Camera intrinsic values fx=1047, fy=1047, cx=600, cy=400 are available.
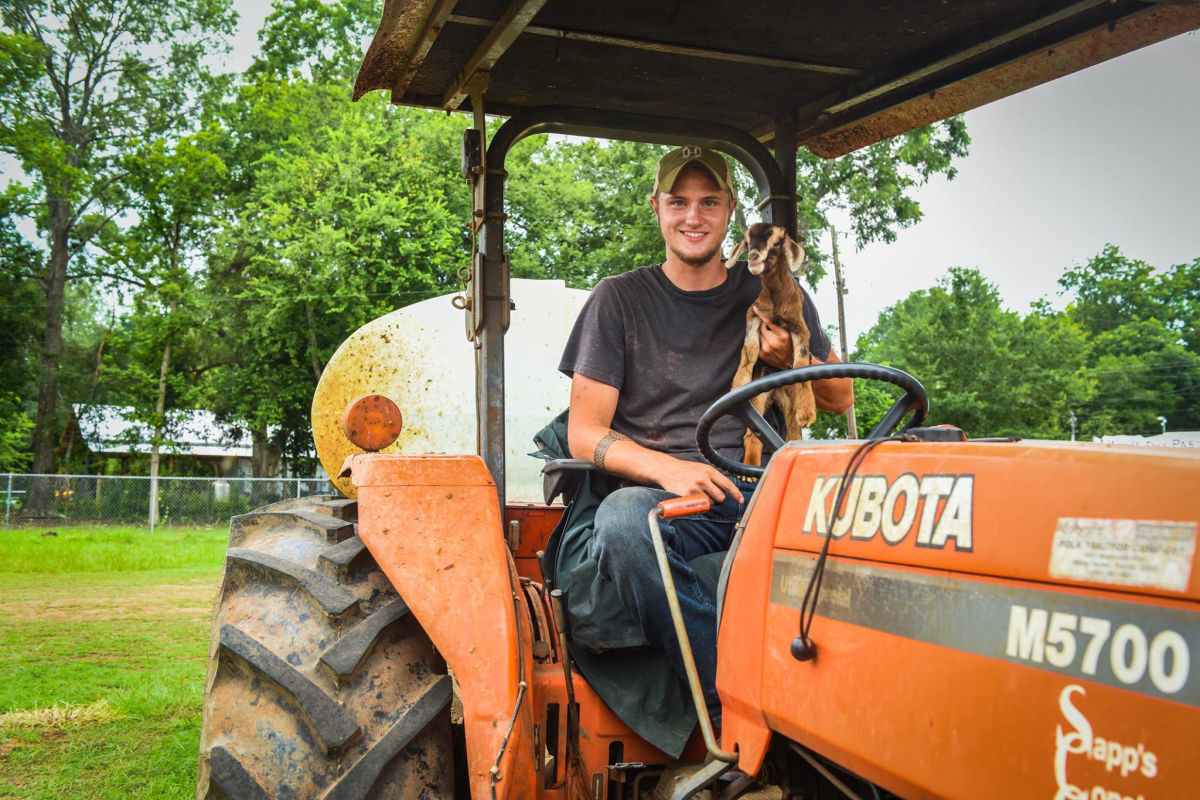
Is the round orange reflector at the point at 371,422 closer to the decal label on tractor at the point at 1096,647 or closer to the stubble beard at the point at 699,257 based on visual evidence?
the stubble beard at the point at 699,257

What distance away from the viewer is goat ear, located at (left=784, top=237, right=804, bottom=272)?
299 centimetres

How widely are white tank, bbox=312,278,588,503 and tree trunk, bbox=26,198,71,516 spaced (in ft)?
75.4

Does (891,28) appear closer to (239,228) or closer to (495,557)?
(495,557)

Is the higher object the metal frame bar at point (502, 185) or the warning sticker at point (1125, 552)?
the metal frame bar at point (502, 185)

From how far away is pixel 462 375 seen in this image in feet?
24.9

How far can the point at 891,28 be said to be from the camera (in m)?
3.04

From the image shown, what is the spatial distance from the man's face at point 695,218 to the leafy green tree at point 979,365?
88.8 feet

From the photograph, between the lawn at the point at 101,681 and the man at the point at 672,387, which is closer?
the man at the point at 672,387

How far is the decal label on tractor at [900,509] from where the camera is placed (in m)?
1.50

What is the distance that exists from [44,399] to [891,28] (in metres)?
28.6

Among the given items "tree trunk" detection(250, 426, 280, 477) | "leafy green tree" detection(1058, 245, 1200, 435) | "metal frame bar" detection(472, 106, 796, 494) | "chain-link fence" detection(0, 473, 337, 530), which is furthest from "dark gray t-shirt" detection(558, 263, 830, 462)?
"leafy green tree" detection(1058, 245, 1200, 435)

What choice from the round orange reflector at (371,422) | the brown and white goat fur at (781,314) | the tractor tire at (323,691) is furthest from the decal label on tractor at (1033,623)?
the round orange reflector at (371,422)

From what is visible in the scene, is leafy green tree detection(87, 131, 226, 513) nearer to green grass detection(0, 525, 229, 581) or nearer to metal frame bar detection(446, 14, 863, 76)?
green grass detection(0, 525, 229, 581)

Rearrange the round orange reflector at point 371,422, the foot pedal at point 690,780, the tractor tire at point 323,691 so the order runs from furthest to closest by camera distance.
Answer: the round orange reflector at point 371,422 → the tractor tire at point 323,691 → the foot pedal at point 690,780
